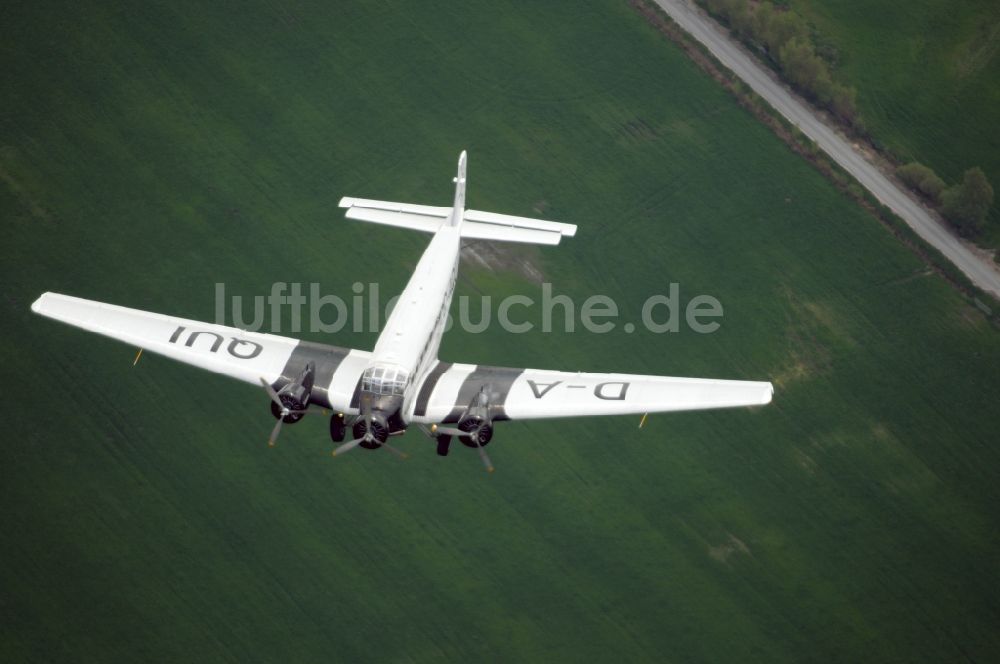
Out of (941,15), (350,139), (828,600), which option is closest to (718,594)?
(828,600)

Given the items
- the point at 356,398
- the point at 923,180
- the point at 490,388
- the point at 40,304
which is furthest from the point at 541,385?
the point at 923,180

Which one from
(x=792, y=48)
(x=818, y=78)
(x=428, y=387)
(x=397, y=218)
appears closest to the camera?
(x=428, y=387)

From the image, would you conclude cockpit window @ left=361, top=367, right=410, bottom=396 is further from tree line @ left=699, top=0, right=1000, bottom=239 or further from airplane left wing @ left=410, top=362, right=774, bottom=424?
tree line @ left=699, top=0, right=1000, bottom=239

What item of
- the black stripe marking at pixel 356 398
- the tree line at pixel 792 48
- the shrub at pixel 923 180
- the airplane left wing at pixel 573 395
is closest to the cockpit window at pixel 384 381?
the black stripe marking at pixel 356 398

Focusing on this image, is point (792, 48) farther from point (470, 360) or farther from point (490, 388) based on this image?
point (490, 388)

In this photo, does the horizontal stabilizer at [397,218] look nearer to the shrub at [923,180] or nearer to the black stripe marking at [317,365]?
the black stripe marking at [317,365]

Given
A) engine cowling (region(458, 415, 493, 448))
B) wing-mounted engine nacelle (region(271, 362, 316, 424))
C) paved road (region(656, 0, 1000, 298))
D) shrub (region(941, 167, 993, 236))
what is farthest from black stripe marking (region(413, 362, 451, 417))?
shrub (region(941, 167, 993, 236))
